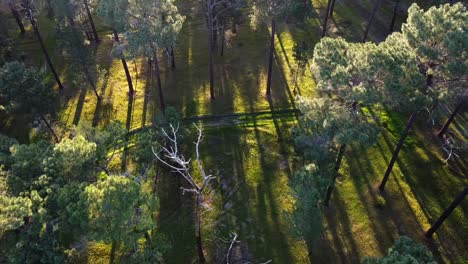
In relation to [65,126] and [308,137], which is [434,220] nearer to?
[308,137]

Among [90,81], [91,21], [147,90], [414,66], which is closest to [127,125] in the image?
[147,90]

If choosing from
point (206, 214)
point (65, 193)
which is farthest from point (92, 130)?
point (206, 214)

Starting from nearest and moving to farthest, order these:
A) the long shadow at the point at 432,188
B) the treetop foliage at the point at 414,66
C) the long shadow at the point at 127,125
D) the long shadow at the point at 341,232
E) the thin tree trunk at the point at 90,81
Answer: the treetop foliage at the point at 414,66
the long shadow at the point at 341,232
the long shadow at the point at 432,188
the long shadow at the point at 127,125
the thin tree trunk at the point at 90,81

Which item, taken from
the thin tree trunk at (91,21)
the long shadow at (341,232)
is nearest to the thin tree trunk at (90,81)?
the thin tree trunk at (91,21)

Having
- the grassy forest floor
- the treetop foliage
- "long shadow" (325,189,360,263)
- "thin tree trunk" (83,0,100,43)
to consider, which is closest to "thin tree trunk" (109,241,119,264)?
the grassy forest floor

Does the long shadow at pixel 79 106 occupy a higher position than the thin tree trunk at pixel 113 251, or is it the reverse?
the long shadow at pixel 79 106

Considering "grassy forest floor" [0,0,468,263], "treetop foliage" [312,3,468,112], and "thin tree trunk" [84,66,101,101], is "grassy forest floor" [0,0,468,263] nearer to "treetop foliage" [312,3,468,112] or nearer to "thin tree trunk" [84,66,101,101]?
"thin tree trunk" [84,66,101,101]

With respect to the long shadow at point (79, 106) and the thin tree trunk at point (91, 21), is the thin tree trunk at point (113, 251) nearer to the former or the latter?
the long shadow at point (79, 106)

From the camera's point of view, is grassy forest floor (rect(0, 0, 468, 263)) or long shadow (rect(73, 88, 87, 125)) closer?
grassy forest floor (rect(0, 0, 468, 263))

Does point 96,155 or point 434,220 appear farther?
point 434,220
